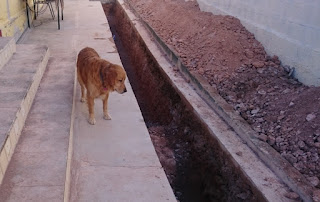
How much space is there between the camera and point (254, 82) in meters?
5.05

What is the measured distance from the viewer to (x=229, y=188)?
371 cm

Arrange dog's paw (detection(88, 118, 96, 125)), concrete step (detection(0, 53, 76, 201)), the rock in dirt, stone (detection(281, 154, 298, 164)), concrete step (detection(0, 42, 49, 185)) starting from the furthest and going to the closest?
1. dog's paw (detection(88, 118, 96, 125))
2. stone (detection(281, 154, 298, 164))
3. the rock in dirt
4. concrete step (detection(0, 42, 49, 185))
5. concrete step (detection(0, 53, 76, 201))

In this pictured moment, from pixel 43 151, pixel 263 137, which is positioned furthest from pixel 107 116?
pixel 263 137

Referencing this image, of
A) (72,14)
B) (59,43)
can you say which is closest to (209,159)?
(59,43)

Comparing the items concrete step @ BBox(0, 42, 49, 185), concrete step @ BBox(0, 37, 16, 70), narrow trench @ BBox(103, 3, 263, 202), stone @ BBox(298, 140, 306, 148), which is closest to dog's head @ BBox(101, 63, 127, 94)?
concrete step @ BBox(0, 42, 49, 185)

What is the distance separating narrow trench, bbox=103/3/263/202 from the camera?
3758mm

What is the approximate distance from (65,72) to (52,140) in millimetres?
1983

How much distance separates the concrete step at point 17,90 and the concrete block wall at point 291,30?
3742 mm

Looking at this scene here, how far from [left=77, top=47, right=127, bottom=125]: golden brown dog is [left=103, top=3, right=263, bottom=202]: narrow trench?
42.0 inches

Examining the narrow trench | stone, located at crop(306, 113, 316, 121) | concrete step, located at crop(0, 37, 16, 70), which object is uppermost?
concrete step, located at crop(0, 37, 16, 70)

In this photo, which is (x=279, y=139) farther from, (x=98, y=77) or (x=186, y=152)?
(x=98, y=77)

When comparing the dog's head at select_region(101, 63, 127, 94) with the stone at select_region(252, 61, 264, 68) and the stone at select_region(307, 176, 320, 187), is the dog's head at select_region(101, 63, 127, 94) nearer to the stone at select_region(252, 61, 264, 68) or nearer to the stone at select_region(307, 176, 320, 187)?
the stone at select_region(307, 176, 320, 187)

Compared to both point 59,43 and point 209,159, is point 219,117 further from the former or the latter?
point 59,43

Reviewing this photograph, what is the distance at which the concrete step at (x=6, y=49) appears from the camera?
4215mm
